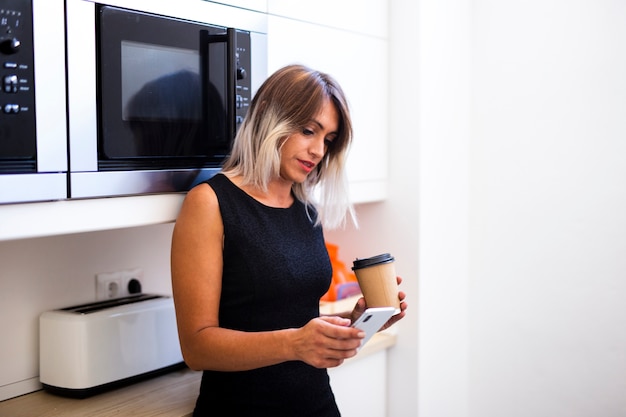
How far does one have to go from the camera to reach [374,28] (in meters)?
2.24

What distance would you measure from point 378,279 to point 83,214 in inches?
23.3

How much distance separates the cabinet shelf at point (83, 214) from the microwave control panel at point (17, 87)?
83 mm

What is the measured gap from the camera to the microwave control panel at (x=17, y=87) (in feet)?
3.99

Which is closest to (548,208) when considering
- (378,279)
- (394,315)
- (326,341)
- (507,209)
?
(507,209)

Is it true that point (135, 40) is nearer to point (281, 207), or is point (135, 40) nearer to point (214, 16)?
point (214, 16)

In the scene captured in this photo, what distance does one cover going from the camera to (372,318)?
129cm

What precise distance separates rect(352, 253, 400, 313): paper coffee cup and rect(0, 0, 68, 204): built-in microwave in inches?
23.6

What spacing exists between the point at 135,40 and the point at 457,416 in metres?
1.76

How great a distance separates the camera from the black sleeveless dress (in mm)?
1509

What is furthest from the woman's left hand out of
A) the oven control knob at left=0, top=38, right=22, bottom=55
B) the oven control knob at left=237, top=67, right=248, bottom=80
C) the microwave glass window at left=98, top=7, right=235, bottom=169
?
the oven control knob at left=0, top=38, right=22, bottom=55

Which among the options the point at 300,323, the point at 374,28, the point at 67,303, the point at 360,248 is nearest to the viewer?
the point at 300,323

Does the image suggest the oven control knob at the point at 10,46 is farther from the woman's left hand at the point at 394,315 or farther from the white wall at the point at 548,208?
the white wall at the point at 548,208

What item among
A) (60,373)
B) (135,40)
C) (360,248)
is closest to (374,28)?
(360,248)

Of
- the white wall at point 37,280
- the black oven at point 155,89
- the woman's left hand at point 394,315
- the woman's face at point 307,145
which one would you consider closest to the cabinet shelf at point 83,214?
the black oven at point 155,89
